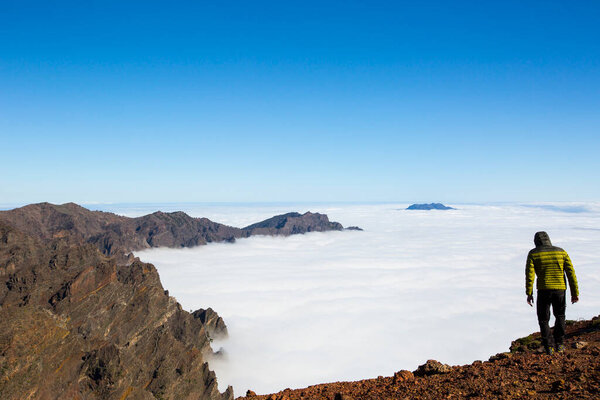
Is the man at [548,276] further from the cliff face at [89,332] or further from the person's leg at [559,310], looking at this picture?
the cliff face at [89,332]

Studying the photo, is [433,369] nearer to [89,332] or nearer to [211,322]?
[89,332]

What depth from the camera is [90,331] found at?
3167 inches

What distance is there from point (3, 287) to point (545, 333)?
10449 centimetres

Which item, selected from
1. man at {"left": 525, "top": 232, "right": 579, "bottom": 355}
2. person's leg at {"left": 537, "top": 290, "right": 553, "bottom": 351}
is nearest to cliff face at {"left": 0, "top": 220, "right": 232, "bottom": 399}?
person's leg at {"left": 537, "top": 290, "right": 553, "bottom": 351}

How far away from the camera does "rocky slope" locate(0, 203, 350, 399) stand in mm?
44125

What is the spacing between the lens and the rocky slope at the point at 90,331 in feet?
145

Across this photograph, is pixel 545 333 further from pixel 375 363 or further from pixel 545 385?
pixel 375 363

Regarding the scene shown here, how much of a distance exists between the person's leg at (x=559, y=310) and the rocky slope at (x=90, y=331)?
4987 cm

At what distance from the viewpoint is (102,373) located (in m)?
49.4

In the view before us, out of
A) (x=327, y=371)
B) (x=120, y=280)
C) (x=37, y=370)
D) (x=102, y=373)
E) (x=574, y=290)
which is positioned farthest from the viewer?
(x=327, y=371)

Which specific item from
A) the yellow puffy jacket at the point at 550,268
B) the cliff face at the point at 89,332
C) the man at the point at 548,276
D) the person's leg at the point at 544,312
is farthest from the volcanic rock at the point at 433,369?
the cliff face at the point at 89,332

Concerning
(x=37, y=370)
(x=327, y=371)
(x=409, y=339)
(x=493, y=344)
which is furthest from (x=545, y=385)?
(x=409, y=339)

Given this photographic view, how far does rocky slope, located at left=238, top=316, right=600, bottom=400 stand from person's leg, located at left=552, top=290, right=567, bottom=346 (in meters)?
0.54

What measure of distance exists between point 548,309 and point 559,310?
305mm
